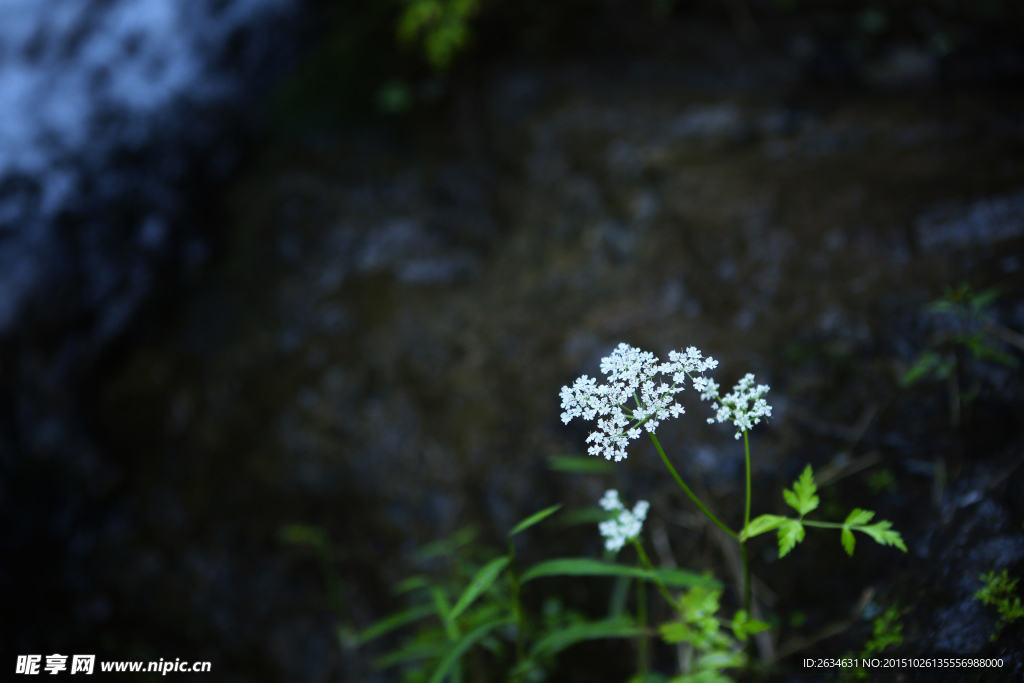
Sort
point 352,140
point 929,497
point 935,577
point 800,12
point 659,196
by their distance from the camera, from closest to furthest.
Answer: point 935,577
point 929,497
point 659,196
point 800,12
point 352,140

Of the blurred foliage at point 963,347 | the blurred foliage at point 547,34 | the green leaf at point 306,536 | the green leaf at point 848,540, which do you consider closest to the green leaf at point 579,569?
the green leaf at point 848,540

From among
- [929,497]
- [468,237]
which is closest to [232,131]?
[468,237]

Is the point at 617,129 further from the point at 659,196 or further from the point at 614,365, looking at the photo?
the point at 614,365

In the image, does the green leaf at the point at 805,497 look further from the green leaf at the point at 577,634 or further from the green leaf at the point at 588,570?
the green leaf at the point at 577,634

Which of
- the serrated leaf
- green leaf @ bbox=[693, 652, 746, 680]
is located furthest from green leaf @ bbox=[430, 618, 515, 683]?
the serrated leaf

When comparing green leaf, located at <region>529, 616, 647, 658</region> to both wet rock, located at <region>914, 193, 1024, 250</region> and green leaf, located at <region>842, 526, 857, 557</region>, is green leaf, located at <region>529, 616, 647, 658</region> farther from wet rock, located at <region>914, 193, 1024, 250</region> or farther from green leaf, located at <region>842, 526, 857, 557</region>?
wet rock, located at <region>914, 193, 1024, 250</region>
